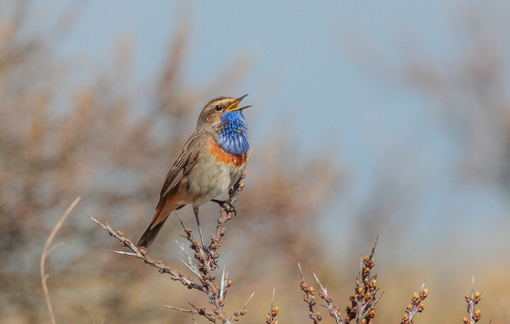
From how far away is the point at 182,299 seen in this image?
8.55m

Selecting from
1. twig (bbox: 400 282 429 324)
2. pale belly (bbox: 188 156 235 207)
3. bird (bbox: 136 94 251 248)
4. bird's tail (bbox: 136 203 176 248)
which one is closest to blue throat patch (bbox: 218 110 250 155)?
bird (bbox: 136 94 251 248)

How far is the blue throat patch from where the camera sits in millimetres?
5098

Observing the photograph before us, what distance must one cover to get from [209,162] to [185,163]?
30 centimetres

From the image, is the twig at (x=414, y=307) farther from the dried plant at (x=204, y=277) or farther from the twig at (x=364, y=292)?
the dried plant at (x=204, y=277)

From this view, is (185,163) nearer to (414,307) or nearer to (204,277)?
(204,277)

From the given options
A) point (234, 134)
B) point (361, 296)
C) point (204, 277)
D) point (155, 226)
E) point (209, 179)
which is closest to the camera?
point (361, 296)

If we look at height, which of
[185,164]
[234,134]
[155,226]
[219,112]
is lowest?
[155,226]

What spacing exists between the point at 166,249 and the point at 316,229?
2.19m

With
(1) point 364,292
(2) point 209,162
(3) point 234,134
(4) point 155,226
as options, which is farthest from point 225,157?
(1) point 364,292

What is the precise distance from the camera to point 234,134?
5.19 metres

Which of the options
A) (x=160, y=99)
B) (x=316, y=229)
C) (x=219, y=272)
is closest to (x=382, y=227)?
(x=316, y=229)

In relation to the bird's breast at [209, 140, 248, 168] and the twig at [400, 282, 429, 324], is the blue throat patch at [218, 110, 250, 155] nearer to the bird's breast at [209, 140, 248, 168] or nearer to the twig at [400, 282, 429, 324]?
the bird's breast at [209, 140, 248, 168]

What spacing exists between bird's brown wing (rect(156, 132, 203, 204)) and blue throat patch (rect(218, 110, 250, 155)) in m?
0.18

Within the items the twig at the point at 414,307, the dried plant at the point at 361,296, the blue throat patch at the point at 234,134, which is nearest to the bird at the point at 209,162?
the blue throat patch at the point at 234,134
